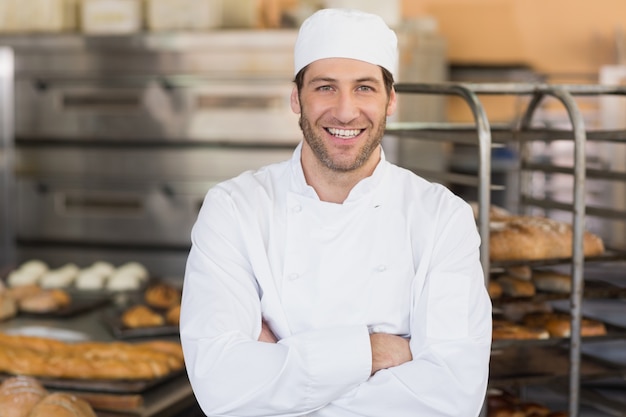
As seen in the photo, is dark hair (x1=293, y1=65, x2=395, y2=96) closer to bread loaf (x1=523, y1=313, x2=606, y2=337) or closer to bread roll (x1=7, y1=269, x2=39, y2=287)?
bread loaf (x1=523, y1=313, x2=606, y2=337)

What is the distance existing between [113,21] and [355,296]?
329 cm

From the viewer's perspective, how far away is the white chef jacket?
1775 mm

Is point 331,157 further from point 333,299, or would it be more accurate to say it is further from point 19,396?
point 19,396

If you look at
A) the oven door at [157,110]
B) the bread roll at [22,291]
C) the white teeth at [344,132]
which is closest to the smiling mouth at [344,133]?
the white teeth at [344,132]

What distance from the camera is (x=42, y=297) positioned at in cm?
317

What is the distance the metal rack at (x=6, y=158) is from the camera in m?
4.93

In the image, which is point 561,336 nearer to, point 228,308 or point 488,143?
point 488,143

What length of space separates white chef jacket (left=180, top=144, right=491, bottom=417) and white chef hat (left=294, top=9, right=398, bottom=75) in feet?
0.75

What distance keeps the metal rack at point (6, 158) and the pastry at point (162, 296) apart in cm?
200

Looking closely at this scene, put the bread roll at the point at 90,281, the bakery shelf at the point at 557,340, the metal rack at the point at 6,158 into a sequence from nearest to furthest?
the bakery shelf at the point at 557,340 → the bread roll at the point at 90,281 → the metal rack at the point at 6,158

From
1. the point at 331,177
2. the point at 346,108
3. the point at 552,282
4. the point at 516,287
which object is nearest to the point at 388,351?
the point at 331,177

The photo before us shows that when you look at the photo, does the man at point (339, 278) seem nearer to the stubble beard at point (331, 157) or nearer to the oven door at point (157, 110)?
the stubble beard at point (331, 157)

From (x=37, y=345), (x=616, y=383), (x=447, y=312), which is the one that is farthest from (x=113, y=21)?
(x=447, y=312)

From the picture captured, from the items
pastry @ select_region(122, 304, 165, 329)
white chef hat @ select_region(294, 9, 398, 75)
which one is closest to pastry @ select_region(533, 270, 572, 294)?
white chef hat @ select_region(294, 9, 398, 75)
